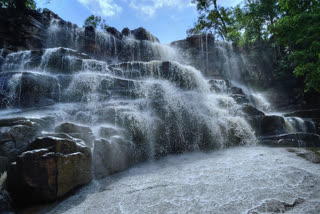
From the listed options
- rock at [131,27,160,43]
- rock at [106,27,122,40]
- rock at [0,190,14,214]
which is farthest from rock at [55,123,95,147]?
rock at [131,27,160,43]

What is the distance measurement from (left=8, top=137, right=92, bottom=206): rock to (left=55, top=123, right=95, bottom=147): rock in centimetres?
116

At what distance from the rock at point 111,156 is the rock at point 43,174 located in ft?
3.10

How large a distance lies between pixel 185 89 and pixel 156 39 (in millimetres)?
12192

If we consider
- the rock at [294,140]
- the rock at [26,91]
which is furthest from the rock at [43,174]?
the rock at [294,140]

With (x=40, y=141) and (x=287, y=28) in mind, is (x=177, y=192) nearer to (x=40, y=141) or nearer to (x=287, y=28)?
(x=40, y=141)

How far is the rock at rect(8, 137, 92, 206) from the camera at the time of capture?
12.5ft

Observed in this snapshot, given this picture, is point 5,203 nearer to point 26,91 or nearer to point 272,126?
point 26,91

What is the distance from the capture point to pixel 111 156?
18.3 ft

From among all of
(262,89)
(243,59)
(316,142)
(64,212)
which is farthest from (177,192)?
(243,59)

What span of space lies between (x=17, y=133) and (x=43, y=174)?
208 cm

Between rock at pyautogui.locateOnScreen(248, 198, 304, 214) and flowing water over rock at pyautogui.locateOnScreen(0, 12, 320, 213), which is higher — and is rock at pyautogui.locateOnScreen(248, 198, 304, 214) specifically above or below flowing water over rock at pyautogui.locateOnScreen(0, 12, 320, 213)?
below

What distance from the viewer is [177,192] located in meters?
3.85

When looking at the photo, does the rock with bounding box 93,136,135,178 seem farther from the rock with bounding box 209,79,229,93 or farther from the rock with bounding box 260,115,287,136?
the rock with bounding box 209,79,229,93

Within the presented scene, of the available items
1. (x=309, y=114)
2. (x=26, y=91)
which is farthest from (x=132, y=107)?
(x=309, y=114)
